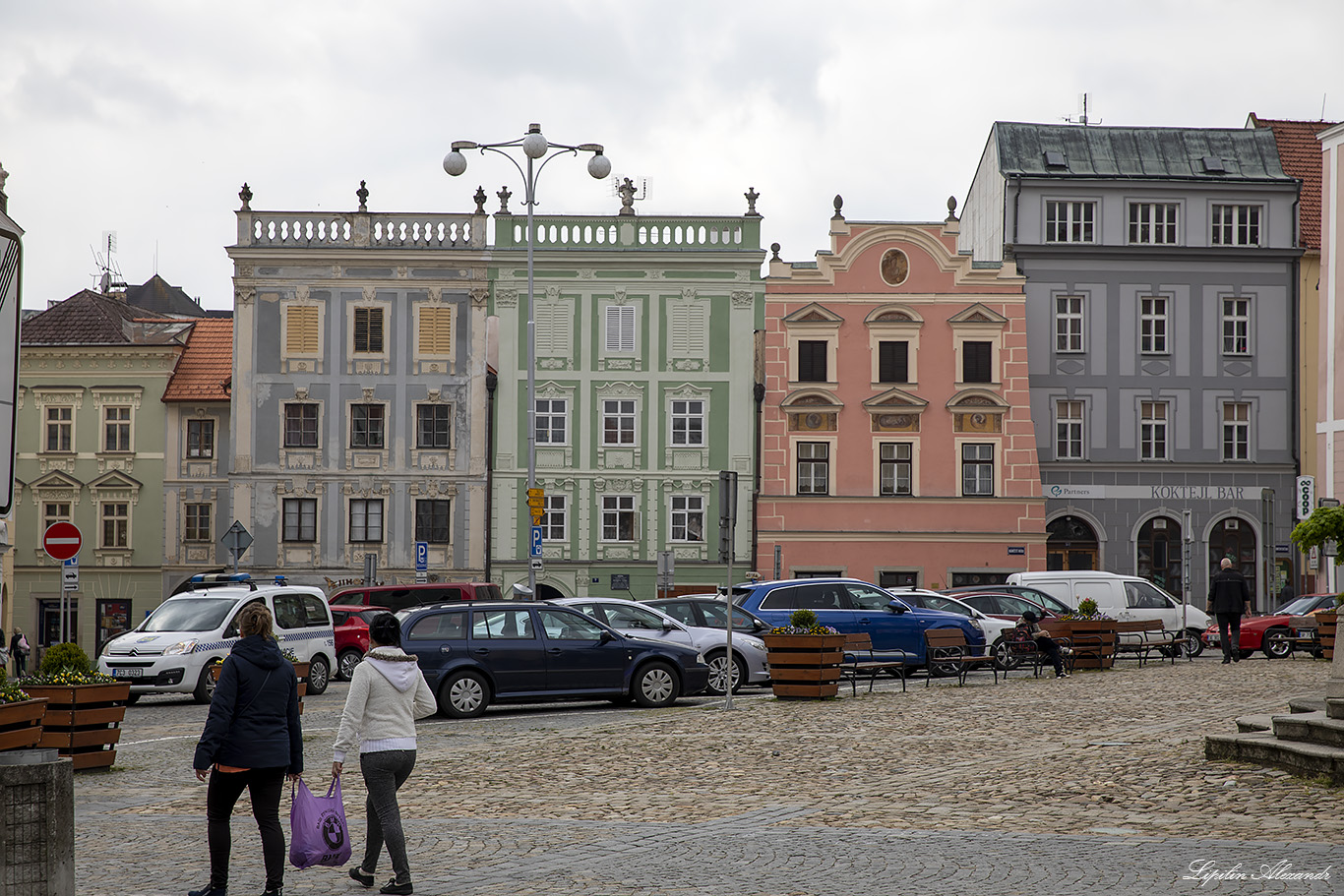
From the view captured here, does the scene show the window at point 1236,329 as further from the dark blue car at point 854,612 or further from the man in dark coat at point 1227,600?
the dark blue car at point 854,612

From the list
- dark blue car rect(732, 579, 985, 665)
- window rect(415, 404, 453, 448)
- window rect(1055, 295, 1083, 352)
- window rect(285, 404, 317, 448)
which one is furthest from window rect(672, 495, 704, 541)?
dark blue car rect(732, 579, 985, 665)

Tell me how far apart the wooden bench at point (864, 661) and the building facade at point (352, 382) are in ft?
84.7

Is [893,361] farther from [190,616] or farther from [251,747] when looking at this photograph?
[251,747]

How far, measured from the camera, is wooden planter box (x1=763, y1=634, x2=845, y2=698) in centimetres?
2192

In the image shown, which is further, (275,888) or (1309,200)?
(1309,200)

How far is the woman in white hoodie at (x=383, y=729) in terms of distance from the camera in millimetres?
9023

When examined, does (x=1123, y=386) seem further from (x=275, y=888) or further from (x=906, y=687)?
(x=275, y=888)

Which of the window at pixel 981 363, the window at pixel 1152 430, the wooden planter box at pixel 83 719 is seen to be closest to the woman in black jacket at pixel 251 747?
the wooden planter box at pixel 83 719

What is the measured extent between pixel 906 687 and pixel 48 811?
18.7 metres

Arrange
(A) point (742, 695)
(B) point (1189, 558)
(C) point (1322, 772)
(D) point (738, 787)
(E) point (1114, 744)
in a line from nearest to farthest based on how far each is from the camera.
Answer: (C) point (1322, 772) → (D) point (738, 787) → (E) point (1114, 744) → (A) point (742, 695) → (B) point (1189, 558)

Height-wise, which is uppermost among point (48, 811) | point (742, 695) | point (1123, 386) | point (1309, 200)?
point (1309, 200)

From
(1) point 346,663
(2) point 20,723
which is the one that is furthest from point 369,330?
(2) point 20,723

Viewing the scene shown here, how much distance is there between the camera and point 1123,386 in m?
49.9

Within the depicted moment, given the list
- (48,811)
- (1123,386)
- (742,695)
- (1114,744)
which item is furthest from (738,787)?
(1123,386)
